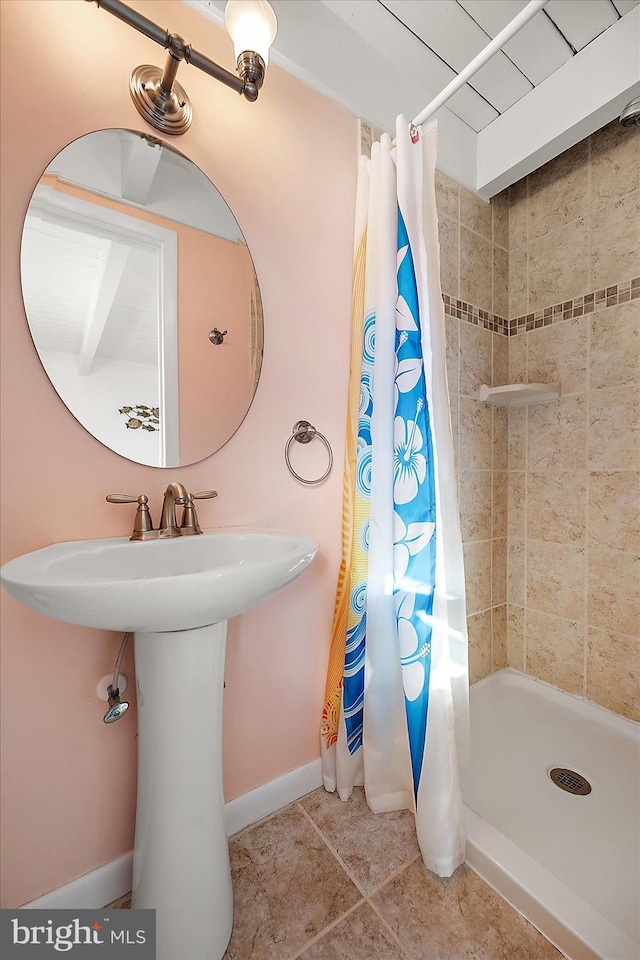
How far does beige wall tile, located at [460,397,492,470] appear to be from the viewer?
1.65 meters

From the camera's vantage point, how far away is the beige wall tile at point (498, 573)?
1.78 metres

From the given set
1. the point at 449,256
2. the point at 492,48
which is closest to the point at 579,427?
the point at 449,256

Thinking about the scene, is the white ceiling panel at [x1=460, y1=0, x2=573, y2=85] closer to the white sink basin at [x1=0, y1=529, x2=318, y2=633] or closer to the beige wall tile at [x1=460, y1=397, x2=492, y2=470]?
the beige wall tile at [x1=460, y1=397, x2=492, y2=470]

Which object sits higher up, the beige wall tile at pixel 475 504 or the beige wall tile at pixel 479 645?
the beige wall tile at pixel 475 504

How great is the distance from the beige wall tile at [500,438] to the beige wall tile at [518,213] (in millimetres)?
732

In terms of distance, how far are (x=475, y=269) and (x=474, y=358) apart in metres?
0.37

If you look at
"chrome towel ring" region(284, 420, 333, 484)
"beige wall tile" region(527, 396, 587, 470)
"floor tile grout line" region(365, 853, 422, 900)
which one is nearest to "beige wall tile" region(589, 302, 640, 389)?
"beige wall tile" region(527, 396, 587, 470)

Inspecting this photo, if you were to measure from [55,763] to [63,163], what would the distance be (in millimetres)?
1259

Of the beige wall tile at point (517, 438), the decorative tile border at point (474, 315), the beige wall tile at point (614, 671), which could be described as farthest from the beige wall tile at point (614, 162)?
the beige wall tile at point (614, 671)

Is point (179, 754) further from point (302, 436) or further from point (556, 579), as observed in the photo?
point (556, 579)

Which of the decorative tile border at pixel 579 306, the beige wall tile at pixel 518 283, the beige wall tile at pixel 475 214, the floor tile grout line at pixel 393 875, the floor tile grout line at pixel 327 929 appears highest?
the beige wall tile at pixel 475 214

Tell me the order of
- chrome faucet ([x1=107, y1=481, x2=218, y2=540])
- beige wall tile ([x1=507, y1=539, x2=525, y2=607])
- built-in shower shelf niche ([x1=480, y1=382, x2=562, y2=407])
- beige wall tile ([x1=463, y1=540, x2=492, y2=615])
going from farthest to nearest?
beige wall tile ([x1=507, y1=539, x2=525, y2=607]) < beige wall tile ([x1=463, y1=540, x2=492, y2=615]) < built-in shower shelf niche ([x1=480, y1=382, x2=562, y2=407]) < chrome faucet ([x1=107, y1=481, x2=218, y2=540])

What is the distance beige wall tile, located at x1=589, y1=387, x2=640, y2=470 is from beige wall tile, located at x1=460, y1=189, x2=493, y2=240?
82 centimetres

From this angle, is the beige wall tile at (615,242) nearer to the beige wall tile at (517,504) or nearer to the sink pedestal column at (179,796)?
the beige wall tile at (517,504)
